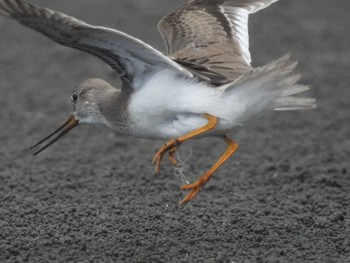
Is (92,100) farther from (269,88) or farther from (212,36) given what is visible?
(269,88)

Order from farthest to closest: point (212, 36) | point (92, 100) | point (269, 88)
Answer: point (212, 36)
point (92, 100)
point (269, 88)

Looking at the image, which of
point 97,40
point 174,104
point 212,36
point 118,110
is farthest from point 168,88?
point 212,36

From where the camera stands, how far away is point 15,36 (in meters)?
11.9

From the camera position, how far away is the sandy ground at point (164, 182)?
18.2ft

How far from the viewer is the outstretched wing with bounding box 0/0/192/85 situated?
4816 mm

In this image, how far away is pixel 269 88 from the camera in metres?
5.35

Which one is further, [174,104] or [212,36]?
[212,36]

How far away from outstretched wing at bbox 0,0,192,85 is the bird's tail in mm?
377

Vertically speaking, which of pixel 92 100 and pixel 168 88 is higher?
pixel 168 88

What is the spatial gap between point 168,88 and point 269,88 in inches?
26.8

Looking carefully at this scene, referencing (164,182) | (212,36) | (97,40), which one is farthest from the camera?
(164,182)

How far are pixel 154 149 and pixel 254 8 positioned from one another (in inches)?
82.0

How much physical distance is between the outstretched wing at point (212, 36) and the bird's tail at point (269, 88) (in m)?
0.23

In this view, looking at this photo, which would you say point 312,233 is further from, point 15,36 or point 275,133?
point 15,36
